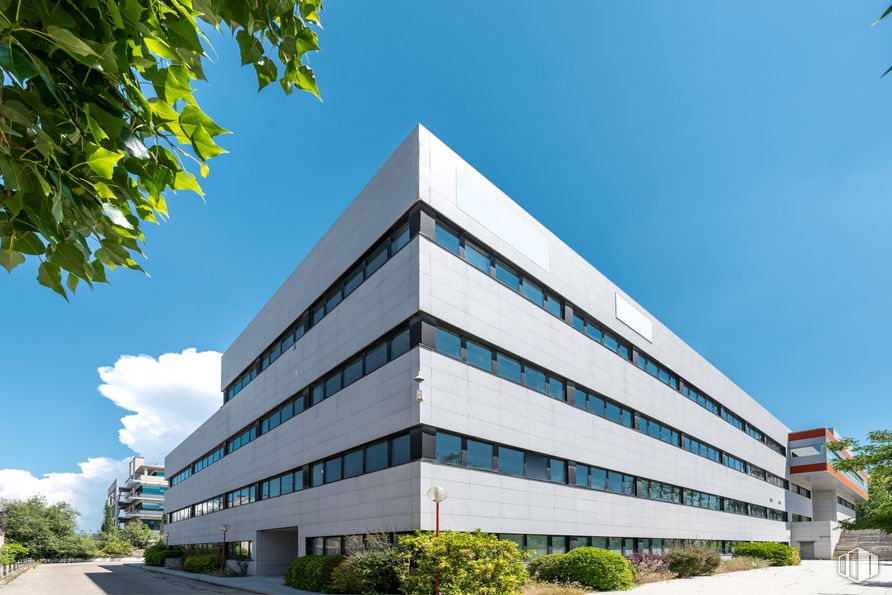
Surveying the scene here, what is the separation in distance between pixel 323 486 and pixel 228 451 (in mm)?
19041

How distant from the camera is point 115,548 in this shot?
7962 centimetres

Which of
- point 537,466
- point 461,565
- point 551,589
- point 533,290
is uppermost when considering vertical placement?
point 533,290

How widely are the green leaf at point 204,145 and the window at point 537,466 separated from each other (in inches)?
864

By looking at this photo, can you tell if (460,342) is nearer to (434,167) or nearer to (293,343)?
(434,167)

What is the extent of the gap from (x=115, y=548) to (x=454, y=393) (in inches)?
3099

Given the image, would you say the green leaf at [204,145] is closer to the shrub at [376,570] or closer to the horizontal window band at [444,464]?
the horizontal window band at [444,464]

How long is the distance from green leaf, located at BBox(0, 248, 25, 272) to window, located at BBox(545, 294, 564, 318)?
2405cm

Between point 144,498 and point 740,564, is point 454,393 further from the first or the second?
point 144,498

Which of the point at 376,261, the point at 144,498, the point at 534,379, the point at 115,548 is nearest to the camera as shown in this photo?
the point at 376,261

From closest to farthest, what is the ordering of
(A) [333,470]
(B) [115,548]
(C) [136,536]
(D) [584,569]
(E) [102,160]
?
(E) [102,160] < (D) [584,569] < (A) [333,470] < (B) [115,548] < (C) [136,536]

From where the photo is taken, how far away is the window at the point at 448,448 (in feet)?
65.6

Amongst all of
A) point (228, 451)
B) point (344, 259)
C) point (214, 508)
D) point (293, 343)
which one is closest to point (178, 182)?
point (344, 259)

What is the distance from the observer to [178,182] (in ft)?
12.2

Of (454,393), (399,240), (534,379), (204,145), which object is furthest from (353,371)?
(204,145)
